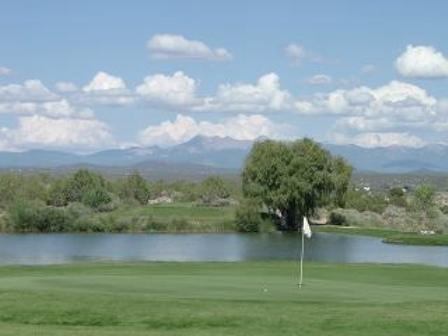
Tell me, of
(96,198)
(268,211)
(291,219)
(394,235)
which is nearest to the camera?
(394,235)

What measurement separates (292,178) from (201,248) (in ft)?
95.5

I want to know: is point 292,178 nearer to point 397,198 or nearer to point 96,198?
point 96,198

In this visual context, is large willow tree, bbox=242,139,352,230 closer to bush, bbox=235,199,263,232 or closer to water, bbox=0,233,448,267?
bush, bbox=235,199,263,232

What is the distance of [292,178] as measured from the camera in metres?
103

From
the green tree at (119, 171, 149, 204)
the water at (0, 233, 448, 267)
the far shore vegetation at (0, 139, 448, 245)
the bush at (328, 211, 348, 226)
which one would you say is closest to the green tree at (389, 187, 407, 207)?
the far shore vegetation at (0, 139, 448, 245)

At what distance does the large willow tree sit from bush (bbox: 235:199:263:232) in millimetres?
1821

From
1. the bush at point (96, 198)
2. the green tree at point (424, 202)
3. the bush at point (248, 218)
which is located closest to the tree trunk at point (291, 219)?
the bush at point (248, 218)

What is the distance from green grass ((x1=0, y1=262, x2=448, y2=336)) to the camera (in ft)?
62.8

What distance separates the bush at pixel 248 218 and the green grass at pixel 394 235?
7.70 m

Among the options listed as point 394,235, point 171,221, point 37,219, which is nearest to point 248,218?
point 171,221

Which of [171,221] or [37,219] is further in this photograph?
[171,221]

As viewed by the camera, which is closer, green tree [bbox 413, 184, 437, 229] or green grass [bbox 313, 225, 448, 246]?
green grass [bbox 313, 225, 448, 246]

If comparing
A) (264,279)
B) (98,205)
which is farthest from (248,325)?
(98,205)

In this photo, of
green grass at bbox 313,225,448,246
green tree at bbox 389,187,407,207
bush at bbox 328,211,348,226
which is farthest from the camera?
green tree at bbox 389,187,407,207
